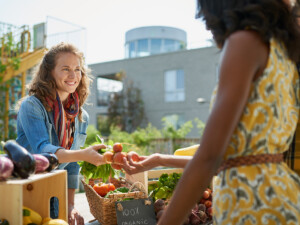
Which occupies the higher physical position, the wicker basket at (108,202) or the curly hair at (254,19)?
the curly hair at (254,19)

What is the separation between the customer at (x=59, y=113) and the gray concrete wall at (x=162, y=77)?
56.8ft

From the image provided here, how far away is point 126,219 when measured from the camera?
75.9 inches

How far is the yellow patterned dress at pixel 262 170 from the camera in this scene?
38.0 inches

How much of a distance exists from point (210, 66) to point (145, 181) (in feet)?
59.0

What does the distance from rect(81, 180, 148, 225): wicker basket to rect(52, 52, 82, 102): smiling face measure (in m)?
0.69

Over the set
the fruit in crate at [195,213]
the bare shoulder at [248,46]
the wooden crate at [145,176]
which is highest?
the bare shoulder at [248,46]

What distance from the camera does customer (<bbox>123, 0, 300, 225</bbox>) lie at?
0.92m

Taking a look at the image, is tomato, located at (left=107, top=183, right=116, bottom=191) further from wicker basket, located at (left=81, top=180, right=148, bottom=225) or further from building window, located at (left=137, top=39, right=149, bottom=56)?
building window, located at (left=137, top=39, right=149, bottom=56)

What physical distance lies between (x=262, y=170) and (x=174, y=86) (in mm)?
20408

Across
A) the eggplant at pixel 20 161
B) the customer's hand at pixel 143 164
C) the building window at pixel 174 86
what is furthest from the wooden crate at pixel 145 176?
the building window at pixel 174 86

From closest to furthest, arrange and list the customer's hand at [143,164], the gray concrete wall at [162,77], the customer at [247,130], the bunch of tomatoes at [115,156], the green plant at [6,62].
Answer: the customer at [247,130]
the customer's hand at [143,164]
the bunch of tomatoes at [115,156]
the green plant at [6,62]
the gray concrete wall at [162,77]

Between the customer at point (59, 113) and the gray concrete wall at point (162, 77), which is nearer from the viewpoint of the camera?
the customer at point (59, 113)

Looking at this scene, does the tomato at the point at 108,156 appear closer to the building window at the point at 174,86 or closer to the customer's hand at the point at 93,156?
the customer's hand at the point at 93,156

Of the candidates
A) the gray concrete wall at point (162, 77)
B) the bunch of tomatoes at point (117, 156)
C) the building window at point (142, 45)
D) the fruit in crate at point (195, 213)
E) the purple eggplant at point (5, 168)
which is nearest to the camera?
the purple eggplant at point (5, 168)
